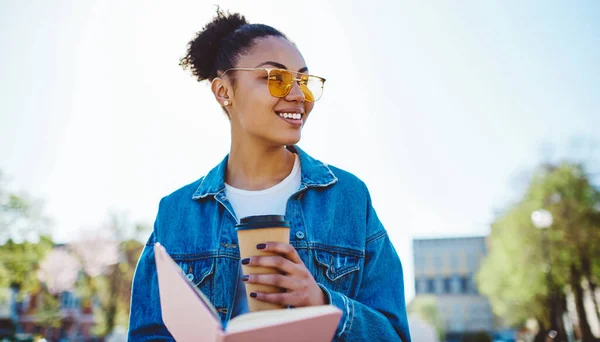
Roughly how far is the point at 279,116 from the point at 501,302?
120ft

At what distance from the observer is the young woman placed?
1.87 meters

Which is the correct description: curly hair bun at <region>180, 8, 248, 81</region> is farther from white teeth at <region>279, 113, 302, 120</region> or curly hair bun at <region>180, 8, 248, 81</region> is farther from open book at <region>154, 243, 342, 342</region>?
open book at <region>154, 243, 342, 342</region>

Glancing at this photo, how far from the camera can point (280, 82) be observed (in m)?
1.91

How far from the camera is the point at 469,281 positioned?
63.7 metres

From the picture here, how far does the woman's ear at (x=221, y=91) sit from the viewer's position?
2.20m

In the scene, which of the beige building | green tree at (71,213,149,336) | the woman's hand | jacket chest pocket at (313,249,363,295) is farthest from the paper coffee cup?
the beige building

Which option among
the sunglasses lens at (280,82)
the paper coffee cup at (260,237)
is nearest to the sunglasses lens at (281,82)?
the sunglasses lens at (280,82)

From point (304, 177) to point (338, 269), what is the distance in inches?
17.2

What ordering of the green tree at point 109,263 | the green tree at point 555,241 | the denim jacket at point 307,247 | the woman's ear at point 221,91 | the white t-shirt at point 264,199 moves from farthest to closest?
1. the green tree at point 109,263
2. the green tree at point 555,241
3. the woman's ear at point 221,91
4. the white t-shirt at point 264,199
5. the denim jacket at point 307,247

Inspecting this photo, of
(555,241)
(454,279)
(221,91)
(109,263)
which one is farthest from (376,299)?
(454,279)

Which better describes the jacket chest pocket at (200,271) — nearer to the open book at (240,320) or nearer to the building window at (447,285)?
the open book at (240,320)

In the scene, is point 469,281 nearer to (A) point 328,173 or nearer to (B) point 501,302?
(B) point 501,302

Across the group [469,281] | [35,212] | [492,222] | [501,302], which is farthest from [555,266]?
[469,281]

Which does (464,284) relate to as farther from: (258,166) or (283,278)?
(283,278)
